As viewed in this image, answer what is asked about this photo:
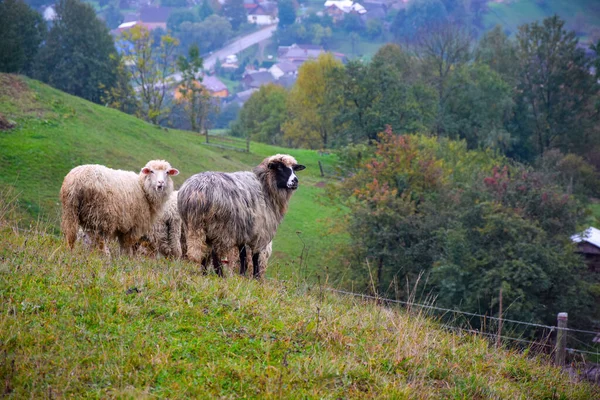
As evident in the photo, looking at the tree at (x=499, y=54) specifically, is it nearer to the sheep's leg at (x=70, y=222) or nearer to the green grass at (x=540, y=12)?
the green grass at (x=540, y=12)

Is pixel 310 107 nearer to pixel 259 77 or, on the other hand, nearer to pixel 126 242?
pixel 126 242

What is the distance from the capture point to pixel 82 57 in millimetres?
62594

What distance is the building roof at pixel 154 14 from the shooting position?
18288 centimetres

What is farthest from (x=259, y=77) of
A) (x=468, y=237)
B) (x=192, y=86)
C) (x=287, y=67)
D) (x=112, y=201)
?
(x=112, y=201)

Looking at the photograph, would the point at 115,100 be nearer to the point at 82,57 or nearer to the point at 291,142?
the point at 82,57

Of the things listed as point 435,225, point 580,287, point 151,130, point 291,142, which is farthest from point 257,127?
point 580,287

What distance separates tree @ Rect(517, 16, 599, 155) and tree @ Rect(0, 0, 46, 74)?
179ft

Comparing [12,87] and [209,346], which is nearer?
[209,346]

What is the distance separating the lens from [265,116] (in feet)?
282

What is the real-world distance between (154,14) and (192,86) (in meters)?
130

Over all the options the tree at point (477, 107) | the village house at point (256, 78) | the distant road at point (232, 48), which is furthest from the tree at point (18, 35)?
the distant road at point (232, 48)

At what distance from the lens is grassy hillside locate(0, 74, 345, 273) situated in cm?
2405

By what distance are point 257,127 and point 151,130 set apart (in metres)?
45.3

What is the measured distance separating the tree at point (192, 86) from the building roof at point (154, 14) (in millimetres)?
123624
